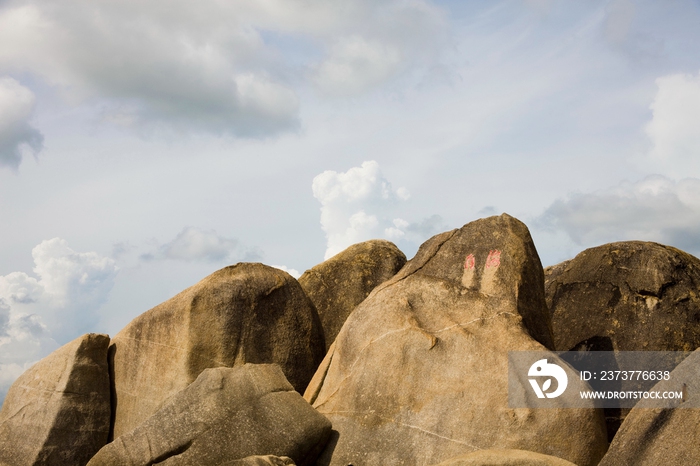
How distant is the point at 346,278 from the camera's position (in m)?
12.4

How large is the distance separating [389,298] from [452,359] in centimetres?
119

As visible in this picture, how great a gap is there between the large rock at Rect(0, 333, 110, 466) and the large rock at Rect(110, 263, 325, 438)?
258 mm

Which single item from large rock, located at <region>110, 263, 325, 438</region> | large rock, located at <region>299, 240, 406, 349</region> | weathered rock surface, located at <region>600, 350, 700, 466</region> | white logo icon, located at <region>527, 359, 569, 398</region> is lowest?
weathered rock surface, located at <region>600, 350, 700, 466</region>

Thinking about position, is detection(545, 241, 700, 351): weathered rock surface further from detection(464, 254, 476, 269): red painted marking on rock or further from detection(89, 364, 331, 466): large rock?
detection(89, 364, 331, 466): large rock

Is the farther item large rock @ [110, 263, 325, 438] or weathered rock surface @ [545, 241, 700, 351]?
weathered rock surface @ [545, 241, 700, 351]

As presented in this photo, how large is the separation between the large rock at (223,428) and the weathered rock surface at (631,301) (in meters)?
4.45

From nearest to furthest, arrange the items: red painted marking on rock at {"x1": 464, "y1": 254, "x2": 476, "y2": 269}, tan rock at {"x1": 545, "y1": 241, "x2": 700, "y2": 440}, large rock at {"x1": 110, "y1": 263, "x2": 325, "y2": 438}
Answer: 1. red painted marking on rock at {"x1": 464, "y1": 254, "x2": 476, "y2": 269}
2. large rock at {"x1": 110, "y1": 263, "x2": 325, "y2": 438}
3. tan rock at {"x1": 545, "y1": 241, "x2": 700, "y2": 440}

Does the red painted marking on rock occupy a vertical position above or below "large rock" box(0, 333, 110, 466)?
above

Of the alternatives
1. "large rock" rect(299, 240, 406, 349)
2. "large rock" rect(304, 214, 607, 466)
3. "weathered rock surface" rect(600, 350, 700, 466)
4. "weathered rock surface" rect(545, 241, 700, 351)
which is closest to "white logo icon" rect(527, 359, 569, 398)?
"large rock" rect(304, 214, 607, 466)

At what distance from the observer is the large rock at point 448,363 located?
25.4ft

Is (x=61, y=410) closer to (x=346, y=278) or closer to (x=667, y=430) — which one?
(x=346, y=278)

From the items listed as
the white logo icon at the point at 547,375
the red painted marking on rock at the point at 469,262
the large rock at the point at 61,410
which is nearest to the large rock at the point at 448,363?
the red painted marking on rock at the point at 469,262

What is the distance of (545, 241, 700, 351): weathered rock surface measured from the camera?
10430 millimetres

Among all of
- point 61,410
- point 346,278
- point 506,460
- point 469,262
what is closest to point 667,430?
point 506,460
